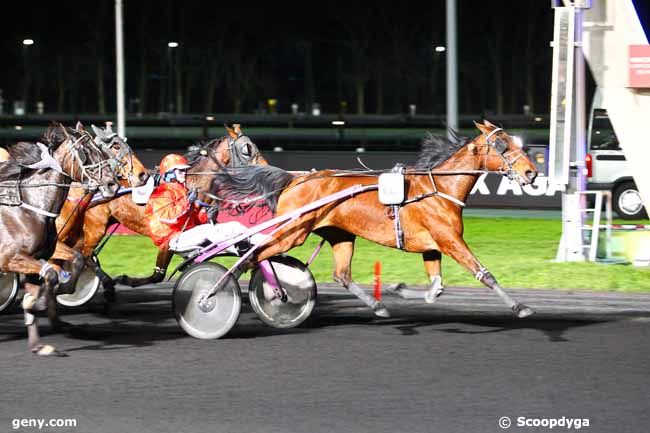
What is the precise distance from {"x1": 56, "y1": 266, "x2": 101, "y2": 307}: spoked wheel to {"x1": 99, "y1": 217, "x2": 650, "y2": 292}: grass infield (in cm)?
284

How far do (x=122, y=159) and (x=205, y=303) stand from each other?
1.44 metres

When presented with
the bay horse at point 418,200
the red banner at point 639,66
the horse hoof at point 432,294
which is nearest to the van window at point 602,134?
the red banner at point 639,66

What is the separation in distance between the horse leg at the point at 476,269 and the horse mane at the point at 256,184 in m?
1.64

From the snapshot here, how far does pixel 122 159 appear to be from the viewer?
10141 mm

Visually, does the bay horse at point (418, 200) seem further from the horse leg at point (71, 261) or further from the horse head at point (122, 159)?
the horse leg at point (71, 261)

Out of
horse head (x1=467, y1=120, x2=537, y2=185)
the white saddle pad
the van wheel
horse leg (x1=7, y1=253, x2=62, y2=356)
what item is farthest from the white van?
horse leg (x1=7, y1=253, x2=62, y2=356)

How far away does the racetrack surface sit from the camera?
7188mm

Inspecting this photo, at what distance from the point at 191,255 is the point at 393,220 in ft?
6.08

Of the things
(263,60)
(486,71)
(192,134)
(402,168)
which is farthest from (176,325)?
(263,60)

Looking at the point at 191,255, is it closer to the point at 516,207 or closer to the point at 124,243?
the point at 124,243

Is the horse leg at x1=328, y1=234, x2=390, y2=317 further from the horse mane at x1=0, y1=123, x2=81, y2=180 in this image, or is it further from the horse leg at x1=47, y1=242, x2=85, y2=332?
the horse mane at x1=0, y1=123, x2=81, y2=180

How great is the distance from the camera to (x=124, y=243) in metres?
18.3

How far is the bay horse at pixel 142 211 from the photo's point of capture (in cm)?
1208

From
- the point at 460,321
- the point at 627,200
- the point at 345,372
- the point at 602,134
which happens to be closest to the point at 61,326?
the point at 345,372
